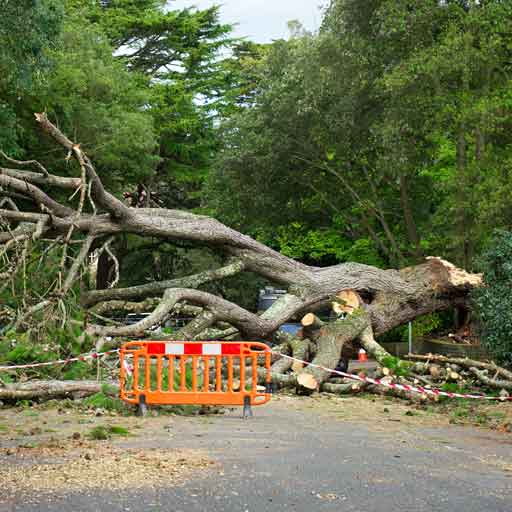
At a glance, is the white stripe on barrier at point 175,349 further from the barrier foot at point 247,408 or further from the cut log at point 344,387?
the cut log at point 344,387

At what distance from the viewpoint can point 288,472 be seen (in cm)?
580

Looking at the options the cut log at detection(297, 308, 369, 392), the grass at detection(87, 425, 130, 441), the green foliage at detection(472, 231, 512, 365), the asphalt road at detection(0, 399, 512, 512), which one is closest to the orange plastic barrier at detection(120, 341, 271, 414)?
the asphalt road at detection(0, 399, 512, 512)

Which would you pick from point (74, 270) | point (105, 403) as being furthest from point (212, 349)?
point (74, 270)

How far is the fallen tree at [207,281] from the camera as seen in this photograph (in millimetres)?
12242

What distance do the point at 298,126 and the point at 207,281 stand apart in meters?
11.1

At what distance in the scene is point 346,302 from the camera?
15133 millimetres

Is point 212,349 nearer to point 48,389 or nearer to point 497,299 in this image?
point 48,389

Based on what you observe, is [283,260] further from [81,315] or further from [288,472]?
[288,472]

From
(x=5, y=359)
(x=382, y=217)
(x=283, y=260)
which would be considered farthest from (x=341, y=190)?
(x=5, y=359)

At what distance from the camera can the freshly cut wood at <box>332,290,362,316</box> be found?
49.4 ft

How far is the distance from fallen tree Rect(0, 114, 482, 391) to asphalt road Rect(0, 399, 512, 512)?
12.3 feet

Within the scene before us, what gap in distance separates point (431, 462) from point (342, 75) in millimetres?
15981

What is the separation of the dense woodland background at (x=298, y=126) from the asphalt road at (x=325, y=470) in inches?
178

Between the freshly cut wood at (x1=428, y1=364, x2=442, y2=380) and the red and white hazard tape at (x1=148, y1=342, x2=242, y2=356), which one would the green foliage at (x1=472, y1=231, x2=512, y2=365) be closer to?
the freshly cut wood at (x1=428, y1=364, x2=442, y2=380)
